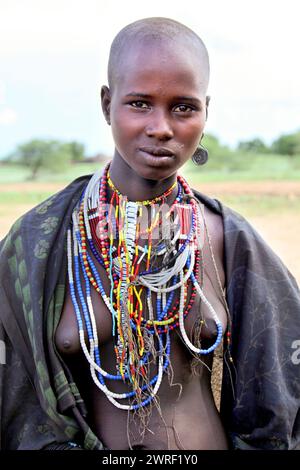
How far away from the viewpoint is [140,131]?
1866 mm

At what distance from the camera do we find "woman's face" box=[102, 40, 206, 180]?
72.6 inches

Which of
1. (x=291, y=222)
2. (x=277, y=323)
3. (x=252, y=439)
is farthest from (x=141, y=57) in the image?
(x=291, y=222)

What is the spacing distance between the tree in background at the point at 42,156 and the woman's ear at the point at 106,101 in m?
11.8

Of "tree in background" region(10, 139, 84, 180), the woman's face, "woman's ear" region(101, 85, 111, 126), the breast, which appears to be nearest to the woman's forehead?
the woman's face

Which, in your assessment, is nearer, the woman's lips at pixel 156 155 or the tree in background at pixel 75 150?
the woman's lips at pixel 156 155

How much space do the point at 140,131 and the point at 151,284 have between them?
1.60ft

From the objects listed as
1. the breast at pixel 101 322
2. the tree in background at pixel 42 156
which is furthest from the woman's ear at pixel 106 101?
the tree in background at pixel 42 156

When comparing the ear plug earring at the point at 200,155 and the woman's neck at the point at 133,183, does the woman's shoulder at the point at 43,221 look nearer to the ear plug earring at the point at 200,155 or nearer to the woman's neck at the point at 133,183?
the woman's neck at the point at 133,183

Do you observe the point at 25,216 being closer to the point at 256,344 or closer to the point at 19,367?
the point at 19,367

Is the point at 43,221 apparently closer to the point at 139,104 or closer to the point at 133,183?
the point at 133,183

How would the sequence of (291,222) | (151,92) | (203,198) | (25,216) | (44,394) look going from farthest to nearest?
(291,222)
(203,198)
(25,216)
(44,394)
(151,92)

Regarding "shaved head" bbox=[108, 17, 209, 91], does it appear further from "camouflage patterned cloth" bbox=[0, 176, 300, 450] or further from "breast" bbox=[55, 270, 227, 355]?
"breast" bbox=[55, 270, 227, 355]

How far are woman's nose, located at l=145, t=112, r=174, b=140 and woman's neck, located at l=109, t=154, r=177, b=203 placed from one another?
0.23 meters

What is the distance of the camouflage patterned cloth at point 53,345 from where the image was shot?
2.06 meters
